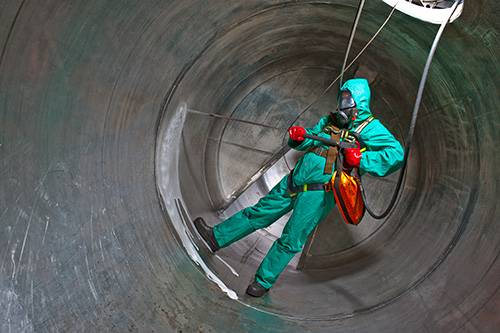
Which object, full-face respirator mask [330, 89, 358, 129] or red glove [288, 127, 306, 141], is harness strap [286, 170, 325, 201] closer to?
red glove [288, 127, 306, 141]

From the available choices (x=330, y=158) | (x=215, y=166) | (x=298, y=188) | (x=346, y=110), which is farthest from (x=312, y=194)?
(x=215, y=166)

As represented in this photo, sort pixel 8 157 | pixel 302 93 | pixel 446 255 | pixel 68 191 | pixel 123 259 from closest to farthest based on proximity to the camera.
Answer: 1. pixel 8 157
2. pixel 68 191
3. pixel 123 259
4. pixel 446 255
5. pixel 302 93

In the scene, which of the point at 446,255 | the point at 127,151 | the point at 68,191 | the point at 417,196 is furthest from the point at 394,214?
the point at 68,191

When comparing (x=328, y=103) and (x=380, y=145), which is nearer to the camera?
(x=380, y=145)

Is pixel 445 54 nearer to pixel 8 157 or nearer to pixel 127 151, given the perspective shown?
pixel 127 151

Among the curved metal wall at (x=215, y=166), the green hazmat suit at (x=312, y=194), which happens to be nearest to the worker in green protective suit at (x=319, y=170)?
the green hazmat suit at (x=312, y=194)

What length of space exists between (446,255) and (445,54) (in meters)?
1.18

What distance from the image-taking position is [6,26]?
1.36 metres

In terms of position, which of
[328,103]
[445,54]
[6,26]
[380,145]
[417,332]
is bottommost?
[417,332]

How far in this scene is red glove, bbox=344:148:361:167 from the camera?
2213 mm

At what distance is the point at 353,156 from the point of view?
221cm

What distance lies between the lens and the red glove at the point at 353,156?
221 centimetres

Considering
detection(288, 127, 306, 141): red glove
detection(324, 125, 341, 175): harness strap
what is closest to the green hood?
detection(324, 125, 341, 175): harness strap

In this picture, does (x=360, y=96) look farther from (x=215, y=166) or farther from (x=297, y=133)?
(x=215, y=166)
